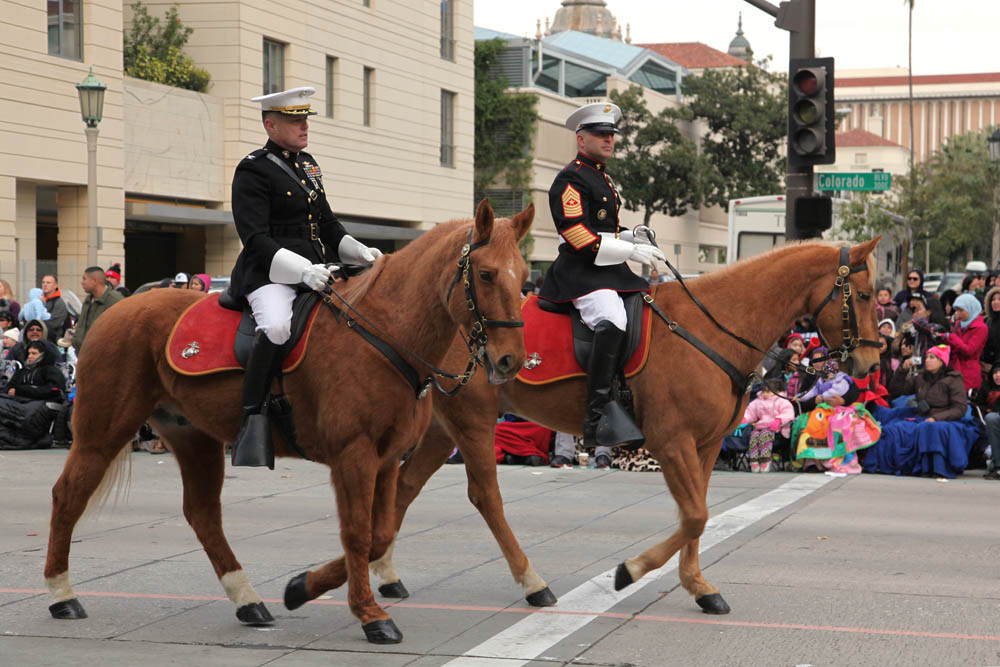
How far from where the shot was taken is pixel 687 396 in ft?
24.4

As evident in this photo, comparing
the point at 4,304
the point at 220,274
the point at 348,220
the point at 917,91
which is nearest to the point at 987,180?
the point at 348,220

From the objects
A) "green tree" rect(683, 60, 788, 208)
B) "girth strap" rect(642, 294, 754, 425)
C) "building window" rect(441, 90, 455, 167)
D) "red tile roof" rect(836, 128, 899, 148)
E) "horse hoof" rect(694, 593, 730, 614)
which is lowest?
"horse hoof" rect(694, 593, 730, 614)

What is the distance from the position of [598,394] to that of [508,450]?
802 centimetres

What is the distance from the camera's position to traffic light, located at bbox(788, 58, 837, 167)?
13594 millimetres

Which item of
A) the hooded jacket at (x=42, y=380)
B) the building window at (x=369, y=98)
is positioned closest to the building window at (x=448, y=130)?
the building window at (x=369, y=98)

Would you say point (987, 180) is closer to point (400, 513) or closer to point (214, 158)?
point (214, 158)

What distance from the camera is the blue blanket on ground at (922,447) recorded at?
14781 mm

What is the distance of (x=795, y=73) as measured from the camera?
13.7 meters

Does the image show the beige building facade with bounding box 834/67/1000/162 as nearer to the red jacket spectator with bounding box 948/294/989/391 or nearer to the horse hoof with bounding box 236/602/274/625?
the red jacket spectator with bounding box 948/294/989/391

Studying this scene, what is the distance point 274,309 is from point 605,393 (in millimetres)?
2119

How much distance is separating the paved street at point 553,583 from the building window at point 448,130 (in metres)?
32.7

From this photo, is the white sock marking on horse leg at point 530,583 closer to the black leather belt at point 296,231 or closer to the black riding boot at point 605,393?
the black riding boot at point 605,393

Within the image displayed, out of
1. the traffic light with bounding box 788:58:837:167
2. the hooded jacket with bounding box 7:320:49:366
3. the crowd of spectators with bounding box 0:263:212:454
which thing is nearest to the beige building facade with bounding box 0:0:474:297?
the hooded jacket with bounding box 7:320:49:366

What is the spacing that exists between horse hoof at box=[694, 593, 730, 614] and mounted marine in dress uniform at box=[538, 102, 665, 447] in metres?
0.96
